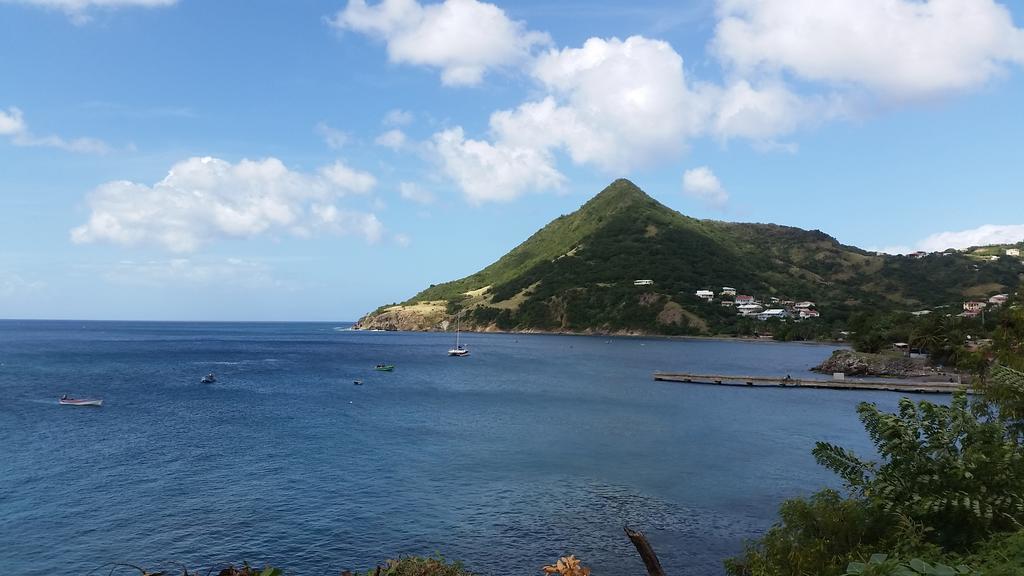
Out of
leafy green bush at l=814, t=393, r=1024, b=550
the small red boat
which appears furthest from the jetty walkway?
leafy green bush at l=814, t=393, r=1024, b=550

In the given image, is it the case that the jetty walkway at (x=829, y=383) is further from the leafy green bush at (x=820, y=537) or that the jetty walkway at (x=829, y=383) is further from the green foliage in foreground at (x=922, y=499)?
the green foliage in foreground at (x=922, y=499)

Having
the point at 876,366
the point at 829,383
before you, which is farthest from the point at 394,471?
the point at 876,366

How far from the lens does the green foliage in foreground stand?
13.2m

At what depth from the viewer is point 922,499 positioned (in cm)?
1370

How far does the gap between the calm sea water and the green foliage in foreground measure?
11.2m

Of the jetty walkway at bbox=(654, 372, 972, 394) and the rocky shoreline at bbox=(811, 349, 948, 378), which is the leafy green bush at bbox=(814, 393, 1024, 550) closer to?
the jetty walkway at bbox=(654, 372, 972, 394)

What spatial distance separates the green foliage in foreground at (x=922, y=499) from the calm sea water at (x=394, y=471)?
36.8 feet

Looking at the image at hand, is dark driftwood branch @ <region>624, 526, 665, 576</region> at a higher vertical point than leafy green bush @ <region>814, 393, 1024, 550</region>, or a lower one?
higher

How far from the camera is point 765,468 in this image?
46.0 m

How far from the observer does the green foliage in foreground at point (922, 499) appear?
43.4 ft

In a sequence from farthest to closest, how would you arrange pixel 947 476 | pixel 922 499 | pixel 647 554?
pixel 947 476 → pixel 922 499 → pixel 647 554

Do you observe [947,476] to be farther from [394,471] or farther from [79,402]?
[79,402]

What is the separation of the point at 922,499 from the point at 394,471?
35.1m

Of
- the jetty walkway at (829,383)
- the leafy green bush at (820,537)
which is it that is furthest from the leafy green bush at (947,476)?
the jetty walkway at (829,383)
